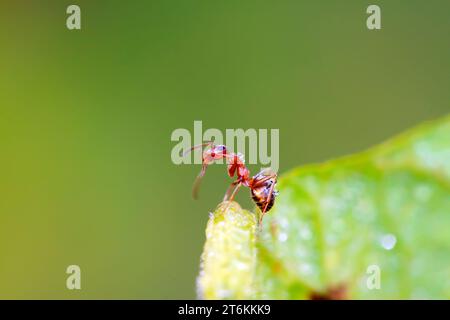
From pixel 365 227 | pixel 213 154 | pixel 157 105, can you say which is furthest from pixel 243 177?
pixel 157 105

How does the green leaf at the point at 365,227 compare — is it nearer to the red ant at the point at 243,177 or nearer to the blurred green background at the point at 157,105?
the red ant at the point at 243,177

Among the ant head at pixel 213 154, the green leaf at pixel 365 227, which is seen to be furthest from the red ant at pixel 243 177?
the green leaf at pixel 365 227

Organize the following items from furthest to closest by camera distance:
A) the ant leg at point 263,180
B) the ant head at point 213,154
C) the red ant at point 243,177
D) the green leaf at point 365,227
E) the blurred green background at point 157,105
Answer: the blurred green background at point 157,105, the ant head at point 213,154, the ant leg at point 263,180, the red ant at point 243,177, the green leaf at point 365,227

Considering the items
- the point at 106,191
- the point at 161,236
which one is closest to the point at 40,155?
the point at 106,191

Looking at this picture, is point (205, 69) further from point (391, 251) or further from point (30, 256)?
point (391, 251)

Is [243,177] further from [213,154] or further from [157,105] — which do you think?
[157,105]
